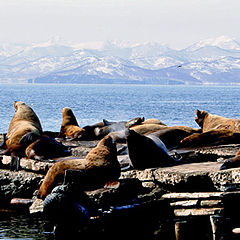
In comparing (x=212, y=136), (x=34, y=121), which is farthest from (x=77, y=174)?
(x=34, y=121)

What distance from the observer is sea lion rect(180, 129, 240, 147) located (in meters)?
11.9

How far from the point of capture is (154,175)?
9039mm

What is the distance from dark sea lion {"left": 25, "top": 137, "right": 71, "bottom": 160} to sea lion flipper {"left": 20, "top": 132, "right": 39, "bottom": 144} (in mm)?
596

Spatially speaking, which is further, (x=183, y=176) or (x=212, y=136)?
(x=212, y=136)

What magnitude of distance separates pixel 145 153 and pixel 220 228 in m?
2.88

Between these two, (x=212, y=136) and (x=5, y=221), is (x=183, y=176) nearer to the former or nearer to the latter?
(x=5, y=221)

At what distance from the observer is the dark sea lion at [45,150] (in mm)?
10984

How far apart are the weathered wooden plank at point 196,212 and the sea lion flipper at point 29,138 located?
4.64 m

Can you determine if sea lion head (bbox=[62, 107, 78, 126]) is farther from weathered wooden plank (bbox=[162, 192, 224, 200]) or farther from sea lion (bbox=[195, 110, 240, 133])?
weathered wooden plank (bbox=[162, 192, 224, 200])

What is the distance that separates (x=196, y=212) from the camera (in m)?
7.83

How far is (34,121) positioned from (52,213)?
7.06 meters

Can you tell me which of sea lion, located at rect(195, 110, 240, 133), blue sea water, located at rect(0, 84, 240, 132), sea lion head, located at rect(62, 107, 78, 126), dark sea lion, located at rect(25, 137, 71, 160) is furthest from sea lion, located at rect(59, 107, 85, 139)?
blue sea water, located at rect(0, 84, 240, 132)

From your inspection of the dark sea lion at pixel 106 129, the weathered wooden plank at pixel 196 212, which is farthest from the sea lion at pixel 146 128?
the weathered wooden plank at pixel 196 212

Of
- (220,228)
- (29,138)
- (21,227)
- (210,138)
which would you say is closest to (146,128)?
(210,138)
